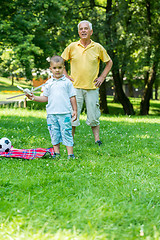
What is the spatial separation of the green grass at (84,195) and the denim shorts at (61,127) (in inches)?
13.1

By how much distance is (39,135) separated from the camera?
7.18m

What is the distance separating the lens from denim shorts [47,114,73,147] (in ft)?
16.1

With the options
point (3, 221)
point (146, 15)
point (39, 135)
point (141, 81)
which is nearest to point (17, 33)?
point (39, 135)

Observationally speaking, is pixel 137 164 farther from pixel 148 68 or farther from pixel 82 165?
pixel 148 68

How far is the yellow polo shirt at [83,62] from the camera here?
585cm

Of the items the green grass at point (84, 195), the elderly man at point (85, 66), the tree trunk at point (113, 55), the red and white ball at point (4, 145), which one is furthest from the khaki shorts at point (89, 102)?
the tree trunk at point (113, 55)

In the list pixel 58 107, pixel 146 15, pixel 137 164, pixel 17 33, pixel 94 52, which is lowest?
pixel 137 164

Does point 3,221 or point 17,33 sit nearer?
point 3,221

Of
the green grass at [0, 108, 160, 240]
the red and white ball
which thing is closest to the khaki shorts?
the green grass at [0, 108, 160, 240]

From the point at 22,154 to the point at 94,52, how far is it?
2519 millimetres

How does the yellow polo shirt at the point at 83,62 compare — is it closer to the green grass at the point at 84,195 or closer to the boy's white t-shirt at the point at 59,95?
the boy's white t-shirt at the point at 59,95

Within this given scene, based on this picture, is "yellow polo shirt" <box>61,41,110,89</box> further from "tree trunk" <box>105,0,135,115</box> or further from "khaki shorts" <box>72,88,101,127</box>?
"tree trunk" <box>105,0,135,115</box>

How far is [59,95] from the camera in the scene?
4.85 m

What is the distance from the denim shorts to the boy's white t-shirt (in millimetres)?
94
